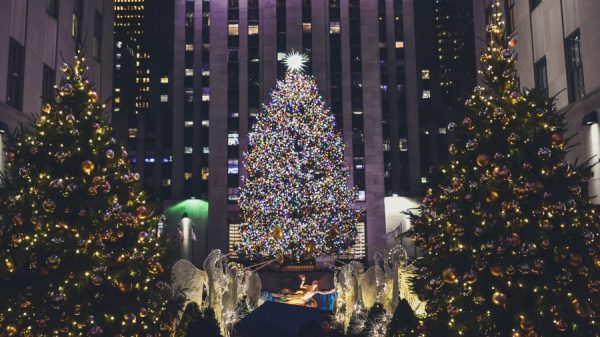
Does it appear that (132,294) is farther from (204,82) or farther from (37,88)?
(204,82)

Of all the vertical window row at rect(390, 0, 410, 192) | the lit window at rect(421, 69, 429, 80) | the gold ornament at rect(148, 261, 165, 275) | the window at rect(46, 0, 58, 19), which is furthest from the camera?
the lit window at rect(421, 69, 429, 80)

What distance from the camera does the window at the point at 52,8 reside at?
23180 mm

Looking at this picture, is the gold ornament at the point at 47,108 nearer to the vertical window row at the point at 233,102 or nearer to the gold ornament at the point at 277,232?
the gold ornament at the point at 277,232

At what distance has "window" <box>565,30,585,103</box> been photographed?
19.1 metres

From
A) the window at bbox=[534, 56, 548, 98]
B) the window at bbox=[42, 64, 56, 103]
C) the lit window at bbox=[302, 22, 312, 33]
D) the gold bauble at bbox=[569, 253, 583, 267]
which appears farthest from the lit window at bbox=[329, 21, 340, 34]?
the gold bauble at bbox=[569, 253, 583, 267]

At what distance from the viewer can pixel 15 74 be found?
2031cm

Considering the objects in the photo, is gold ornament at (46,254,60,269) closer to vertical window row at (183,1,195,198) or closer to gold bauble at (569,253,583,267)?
gold bauble at (569,253,583,267)

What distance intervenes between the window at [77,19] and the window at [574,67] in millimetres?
19571

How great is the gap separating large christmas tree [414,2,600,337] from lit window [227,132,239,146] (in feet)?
154

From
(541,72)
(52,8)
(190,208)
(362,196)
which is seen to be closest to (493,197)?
(541,72)

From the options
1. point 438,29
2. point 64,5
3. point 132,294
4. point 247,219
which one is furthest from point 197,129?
point 438,29

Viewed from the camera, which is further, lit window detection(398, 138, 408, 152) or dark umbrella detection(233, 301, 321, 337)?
lit window detection(398, 138, 408, 152)

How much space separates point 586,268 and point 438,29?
389 ft

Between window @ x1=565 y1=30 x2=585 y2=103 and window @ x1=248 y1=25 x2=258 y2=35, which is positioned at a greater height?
window @ x1=248 y1=25 x2=258 y2=35
